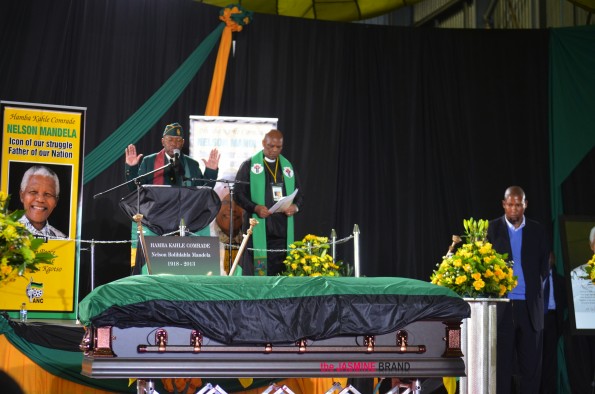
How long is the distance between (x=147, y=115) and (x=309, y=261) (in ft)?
8.54

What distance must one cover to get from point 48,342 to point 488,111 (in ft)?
19.9

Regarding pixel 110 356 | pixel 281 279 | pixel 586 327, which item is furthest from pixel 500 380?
pixel 110 356

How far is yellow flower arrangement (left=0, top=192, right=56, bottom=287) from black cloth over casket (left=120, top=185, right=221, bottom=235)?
2425 mm

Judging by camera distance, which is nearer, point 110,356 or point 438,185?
point 110,356

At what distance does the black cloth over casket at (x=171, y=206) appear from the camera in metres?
7.35

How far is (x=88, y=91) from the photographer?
9.20 metres

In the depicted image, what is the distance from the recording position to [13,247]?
4711 mm

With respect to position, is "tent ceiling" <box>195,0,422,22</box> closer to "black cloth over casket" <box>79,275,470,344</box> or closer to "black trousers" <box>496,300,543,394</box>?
"black trousers" <box>496,300,543,394</box>

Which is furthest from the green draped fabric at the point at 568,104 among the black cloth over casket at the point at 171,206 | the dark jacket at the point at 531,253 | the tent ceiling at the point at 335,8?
the black cloth over casket at the point at 171,206

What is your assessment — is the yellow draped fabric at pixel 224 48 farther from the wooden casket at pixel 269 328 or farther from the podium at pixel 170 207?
the wooden casket at pixel 269 328

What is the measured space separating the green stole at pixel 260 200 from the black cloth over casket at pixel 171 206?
115 centimetres

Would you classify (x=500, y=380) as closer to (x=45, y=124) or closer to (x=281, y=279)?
(x=281, y=279)

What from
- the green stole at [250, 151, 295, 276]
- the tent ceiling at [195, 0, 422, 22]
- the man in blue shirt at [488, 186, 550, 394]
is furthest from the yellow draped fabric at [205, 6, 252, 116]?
the man in blue shirt at [488, 186, 550, 394]

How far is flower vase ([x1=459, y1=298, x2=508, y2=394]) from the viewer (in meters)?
6.05
